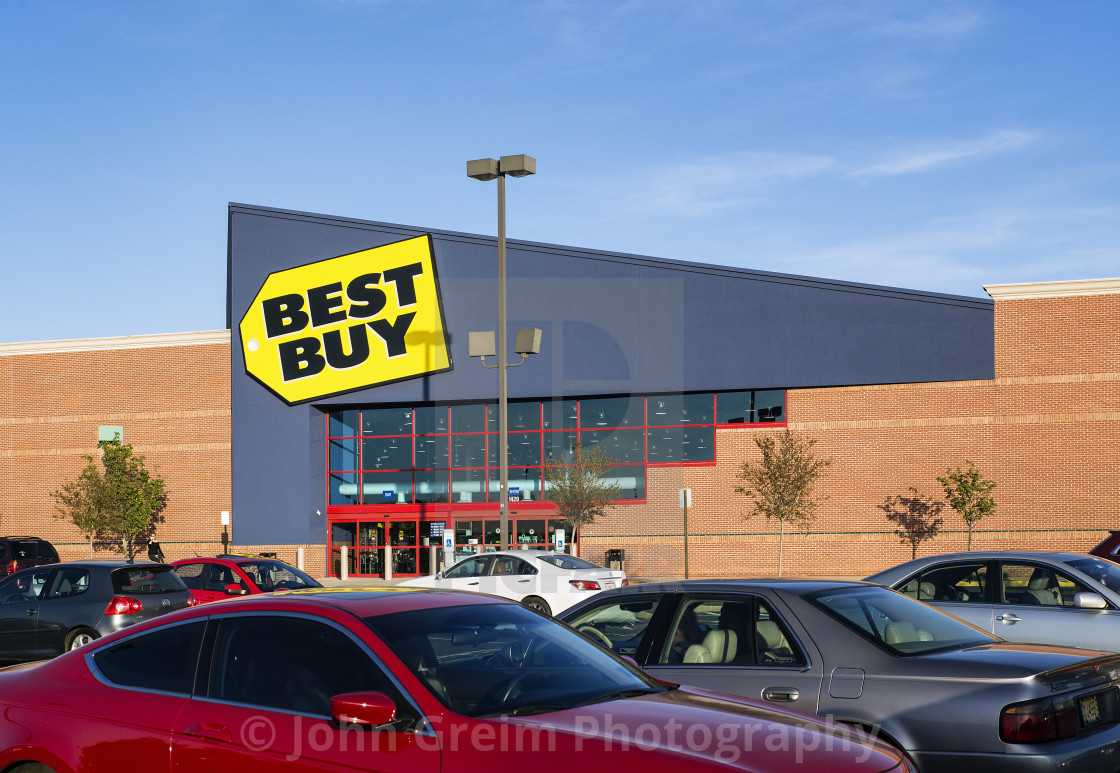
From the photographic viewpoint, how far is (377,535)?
39.8 m

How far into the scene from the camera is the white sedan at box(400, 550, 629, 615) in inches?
806

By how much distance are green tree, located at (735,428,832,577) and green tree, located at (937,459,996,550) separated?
12.4ft

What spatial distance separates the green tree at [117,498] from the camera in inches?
1538

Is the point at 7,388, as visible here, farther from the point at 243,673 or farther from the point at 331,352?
the point at 243,673

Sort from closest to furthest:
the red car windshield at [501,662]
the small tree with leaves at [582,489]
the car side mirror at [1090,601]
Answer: the red car windshield at [501,662] → the car side mirror at [1090,601] → the small tree with leaves at [582,489]

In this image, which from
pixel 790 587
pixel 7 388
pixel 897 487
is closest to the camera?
pixel 790 587

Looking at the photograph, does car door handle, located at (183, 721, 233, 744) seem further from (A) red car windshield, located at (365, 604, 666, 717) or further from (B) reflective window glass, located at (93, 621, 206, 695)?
(A) red car windshield, located at (365, 604, 666, 717)

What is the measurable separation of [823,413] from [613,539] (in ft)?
26.6

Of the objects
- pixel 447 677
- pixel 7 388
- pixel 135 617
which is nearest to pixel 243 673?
pixel 447 677

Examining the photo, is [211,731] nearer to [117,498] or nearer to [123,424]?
[117,498]

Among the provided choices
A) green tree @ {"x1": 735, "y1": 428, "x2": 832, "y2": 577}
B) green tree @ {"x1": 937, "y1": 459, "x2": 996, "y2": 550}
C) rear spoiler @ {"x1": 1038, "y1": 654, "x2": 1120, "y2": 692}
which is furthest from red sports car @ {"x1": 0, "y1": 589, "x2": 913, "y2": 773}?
green tree @ {"x1": 937, "y1": 459, "x2": 996, "y2": 550}

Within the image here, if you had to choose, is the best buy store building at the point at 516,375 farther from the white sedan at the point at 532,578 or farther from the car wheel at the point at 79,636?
the car wheel at the point at 79,636

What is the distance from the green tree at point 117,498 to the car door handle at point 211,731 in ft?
122

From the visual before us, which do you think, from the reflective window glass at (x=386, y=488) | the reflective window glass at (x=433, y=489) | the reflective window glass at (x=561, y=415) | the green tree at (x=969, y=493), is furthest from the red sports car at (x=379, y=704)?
the reflective window glass at (x=386, y=488)
